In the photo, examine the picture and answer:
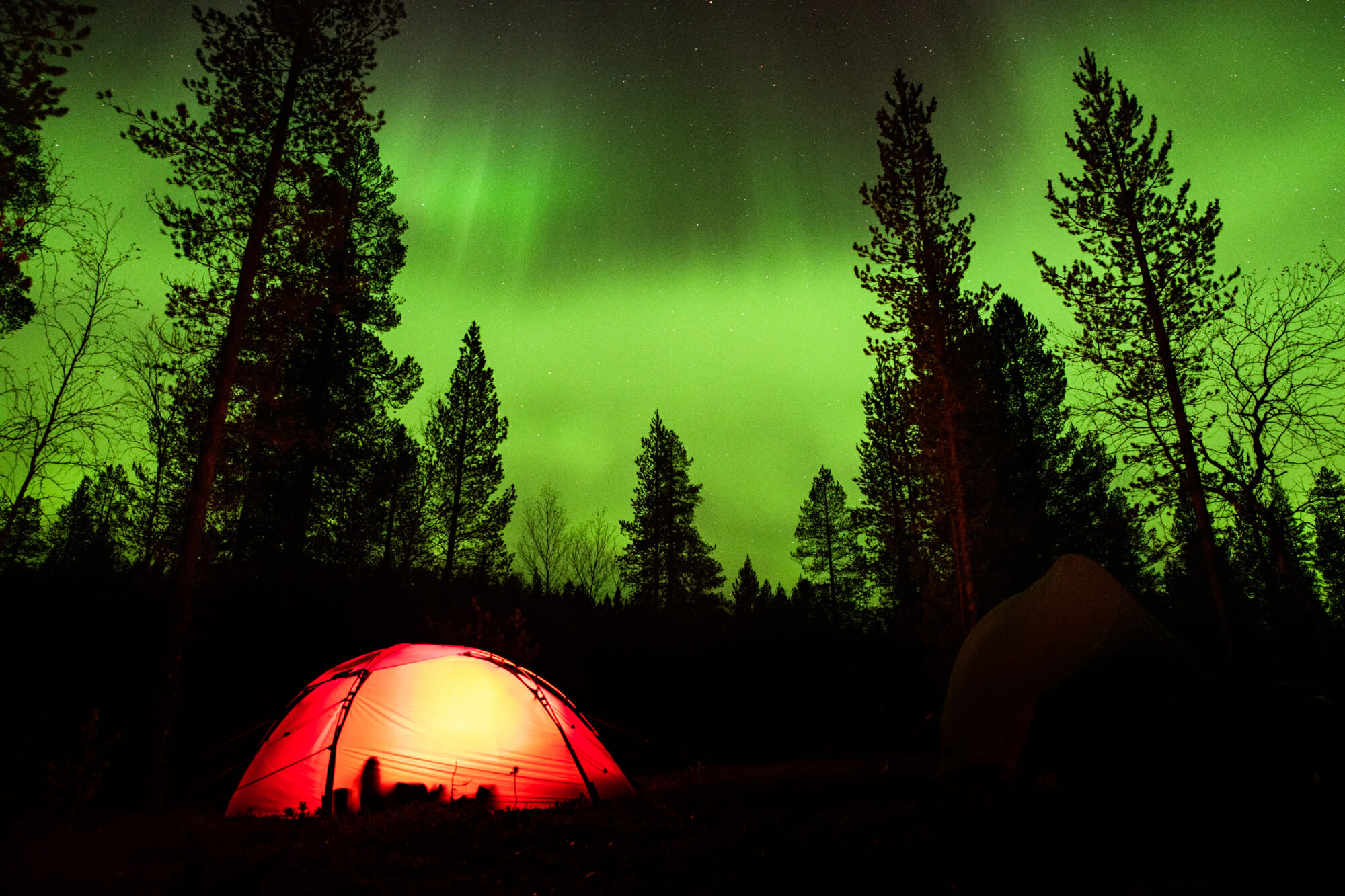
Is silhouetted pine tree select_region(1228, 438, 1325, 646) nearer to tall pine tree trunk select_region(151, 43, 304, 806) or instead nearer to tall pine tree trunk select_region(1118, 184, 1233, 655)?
tall pine tree trunk select_region(1118, 184, 1233, 655)

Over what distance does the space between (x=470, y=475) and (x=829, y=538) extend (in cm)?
2629

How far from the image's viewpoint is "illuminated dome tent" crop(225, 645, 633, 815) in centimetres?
901

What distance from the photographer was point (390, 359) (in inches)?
958

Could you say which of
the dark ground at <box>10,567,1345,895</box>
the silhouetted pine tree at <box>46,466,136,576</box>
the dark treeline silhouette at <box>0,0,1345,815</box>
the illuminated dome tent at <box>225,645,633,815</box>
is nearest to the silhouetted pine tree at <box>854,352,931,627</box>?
the dark treeline silhouette at <box>0,0,1345,815</box>

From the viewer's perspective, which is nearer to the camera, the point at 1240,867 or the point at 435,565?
the point at 1240,867

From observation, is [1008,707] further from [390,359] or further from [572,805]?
[390,359]

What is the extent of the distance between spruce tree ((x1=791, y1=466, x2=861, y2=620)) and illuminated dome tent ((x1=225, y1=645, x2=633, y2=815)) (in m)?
37.0

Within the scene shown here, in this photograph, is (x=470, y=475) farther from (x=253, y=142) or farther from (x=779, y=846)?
(x=779, y=846)

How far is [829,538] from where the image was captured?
46.7 m

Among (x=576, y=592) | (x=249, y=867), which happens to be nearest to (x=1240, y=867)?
(x=249, y=867)

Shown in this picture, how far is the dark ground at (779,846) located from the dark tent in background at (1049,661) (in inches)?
34.2

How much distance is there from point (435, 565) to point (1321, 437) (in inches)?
1148

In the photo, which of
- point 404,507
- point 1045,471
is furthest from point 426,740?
point 1045,471

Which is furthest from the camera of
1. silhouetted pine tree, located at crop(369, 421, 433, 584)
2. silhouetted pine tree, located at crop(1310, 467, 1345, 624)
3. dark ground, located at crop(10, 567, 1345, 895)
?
silhouetted pine tree, located at crop(1310, 467, 1345, 624)
